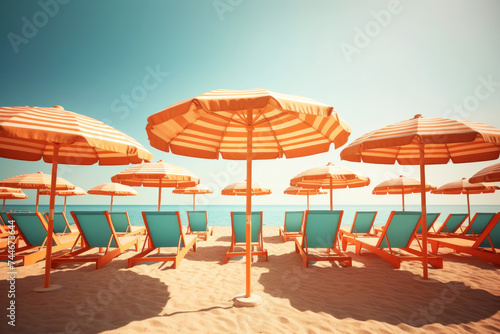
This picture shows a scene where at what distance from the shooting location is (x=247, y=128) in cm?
304

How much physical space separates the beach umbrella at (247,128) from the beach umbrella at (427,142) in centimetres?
68

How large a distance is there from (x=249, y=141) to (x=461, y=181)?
12.3 m

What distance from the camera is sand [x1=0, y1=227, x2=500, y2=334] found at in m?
2.29

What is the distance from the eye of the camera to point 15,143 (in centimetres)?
A: 401

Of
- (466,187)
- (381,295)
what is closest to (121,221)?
(381,295)

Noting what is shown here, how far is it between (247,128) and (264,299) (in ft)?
7.88

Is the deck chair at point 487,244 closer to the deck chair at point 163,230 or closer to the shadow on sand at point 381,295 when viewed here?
the shadow on sand at point 381,295

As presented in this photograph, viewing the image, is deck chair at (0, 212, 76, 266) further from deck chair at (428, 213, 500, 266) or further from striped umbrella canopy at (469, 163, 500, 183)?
striped umbrella canopy at (469, 163, 500, 183)

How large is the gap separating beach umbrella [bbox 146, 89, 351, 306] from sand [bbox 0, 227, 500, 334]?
0.54 metres

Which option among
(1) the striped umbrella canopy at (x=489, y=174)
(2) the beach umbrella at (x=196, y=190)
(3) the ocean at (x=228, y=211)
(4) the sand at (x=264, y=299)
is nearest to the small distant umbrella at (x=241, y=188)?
(2) the beach umbrella at (x=196, y=190)

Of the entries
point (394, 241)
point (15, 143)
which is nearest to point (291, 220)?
point (394, 241)

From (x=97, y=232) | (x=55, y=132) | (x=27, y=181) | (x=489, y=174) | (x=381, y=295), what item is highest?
(x=55, y=132)

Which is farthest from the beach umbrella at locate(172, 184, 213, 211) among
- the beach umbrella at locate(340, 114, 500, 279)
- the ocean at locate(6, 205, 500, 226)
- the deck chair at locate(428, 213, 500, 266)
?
the ocean at locate(6, 205, 500, 226)

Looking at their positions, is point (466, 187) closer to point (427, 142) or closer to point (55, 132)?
point (427, 142)
